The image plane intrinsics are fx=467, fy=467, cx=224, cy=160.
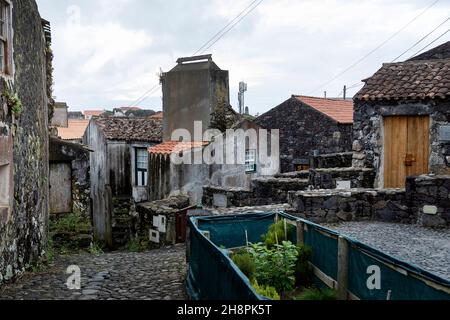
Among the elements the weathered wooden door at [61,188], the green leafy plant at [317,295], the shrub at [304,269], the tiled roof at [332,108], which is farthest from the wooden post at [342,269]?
the tiled roof at [332,108]

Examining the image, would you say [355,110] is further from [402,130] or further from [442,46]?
[442,46]

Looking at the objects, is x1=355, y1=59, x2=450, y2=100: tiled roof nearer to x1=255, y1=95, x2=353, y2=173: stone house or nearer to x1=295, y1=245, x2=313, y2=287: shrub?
x1=295, y1=245, x2=313, y2=287: shrub

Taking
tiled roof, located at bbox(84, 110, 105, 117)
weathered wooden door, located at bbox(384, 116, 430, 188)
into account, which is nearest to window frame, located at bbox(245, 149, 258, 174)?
weathered wooden door, located at bbox(384, 116, 430, 188)

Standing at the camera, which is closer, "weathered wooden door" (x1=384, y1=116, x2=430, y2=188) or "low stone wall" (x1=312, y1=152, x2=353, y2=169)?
"weathered wooden door" (x1=384, y1=116, x2=430, y2=188)

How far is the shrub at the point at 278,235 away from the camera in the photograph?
22.3 feet

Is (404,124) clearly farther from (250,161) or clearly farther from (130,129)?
(130,129)

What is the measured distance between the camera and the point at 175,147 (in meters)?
17.6

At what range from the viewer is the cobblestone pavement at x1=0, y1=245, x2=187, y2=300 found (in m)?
6.60

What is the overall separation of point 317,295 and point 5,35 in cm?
601

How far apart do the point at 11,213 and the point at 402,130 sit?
9982 mm

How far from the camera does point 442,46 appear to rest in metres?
16.0

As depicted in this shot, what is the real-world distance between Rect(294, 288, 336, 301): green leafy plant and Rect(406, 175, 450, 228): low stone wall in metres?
4.43

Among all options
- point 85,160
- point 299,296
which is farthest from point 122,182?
point 299,296

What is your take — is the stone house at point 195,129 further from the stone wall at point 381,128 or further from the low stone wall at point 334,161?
the stone wall at point 381,128
